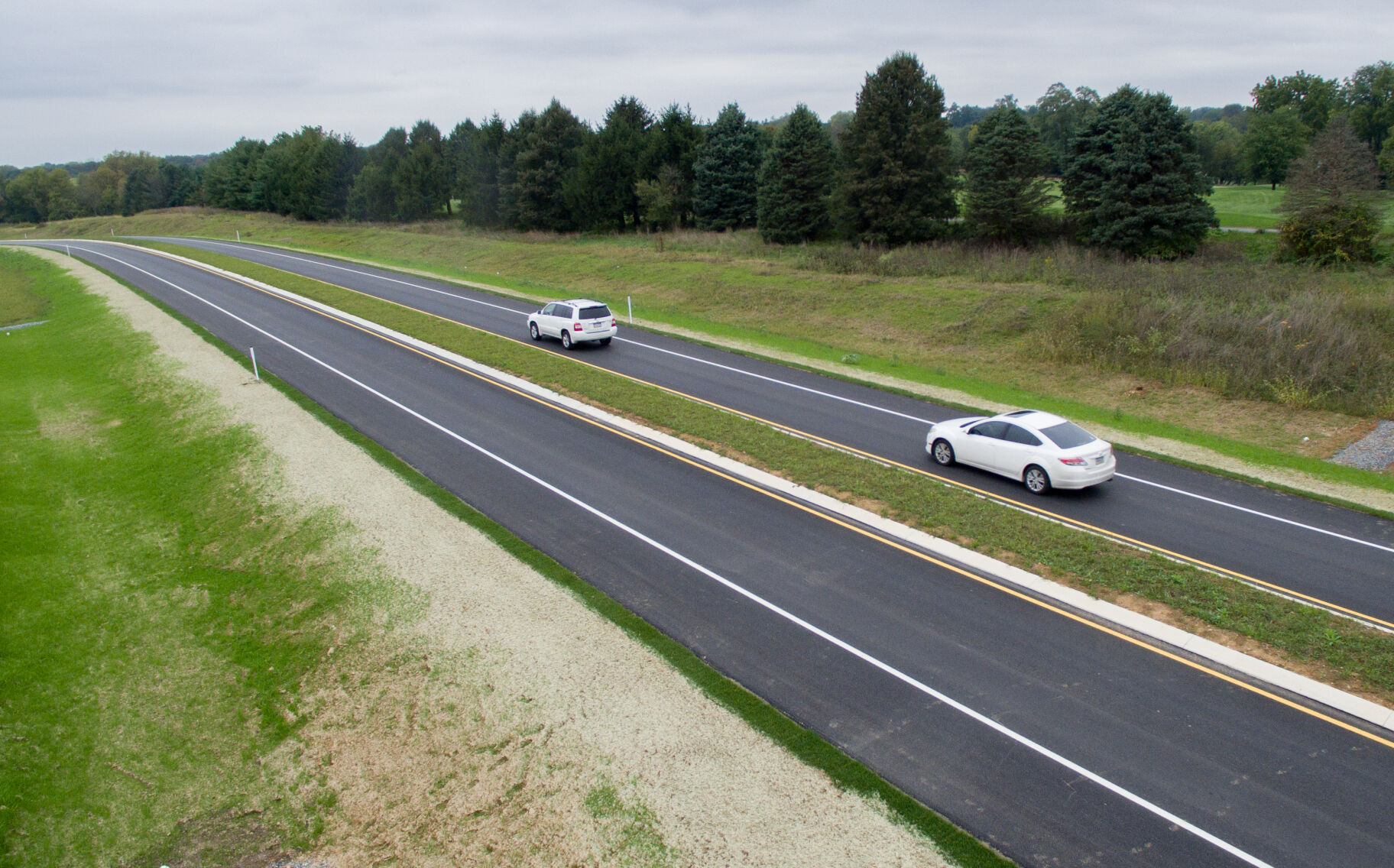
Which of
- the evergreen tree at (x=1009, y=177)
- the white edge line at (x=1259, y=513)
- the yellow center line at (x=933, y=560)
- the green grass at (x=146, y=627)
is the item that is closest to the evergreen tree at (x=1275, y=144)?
the evergreen tree at (x=1009, y=177)

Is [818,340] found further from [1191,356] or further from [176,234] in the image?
[176,234]

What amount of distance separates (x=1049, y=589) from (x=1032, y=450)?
453 centimetres

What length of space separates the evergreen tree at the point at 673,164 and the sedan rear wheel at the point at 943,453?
4910 cm

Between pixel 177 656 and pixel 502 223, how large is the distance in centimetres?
6569

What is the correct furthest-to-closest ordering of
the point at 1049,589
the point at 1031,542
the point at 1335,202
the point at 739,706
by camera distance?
the point at 1335,202
the point at 1031,542
the point at 1049,589
the point at 739,706

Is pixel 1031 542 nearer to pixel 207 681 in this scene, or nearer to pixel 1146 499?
pixel 1146 499

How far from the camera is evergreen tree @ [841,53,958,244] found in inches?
1828

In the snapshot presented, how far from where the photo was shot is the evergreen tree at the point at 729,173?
197 ft

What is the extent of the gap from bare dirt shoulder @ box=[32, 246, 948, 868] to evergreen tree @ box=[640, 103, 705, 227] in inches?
2176

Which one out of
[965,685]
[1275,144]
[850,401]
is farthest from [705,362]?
[1275,144]

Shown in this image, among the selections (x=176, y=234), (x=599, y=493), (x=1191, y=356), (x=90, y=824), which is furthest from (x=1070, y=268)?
(x=176, y=234)

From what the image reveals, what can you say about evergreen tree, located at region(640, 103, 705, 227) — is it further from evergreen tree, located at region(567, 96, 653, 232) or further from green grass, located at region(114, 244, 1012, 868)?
green grass, located at region(114, 244, 1012, 868)

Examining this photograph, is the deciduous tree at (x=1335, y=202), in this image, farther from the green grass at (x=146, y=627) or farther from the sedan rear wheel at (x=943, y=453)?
the green grass at (x=146, y=627)

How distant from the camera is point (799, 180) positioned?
5219 centimetres
